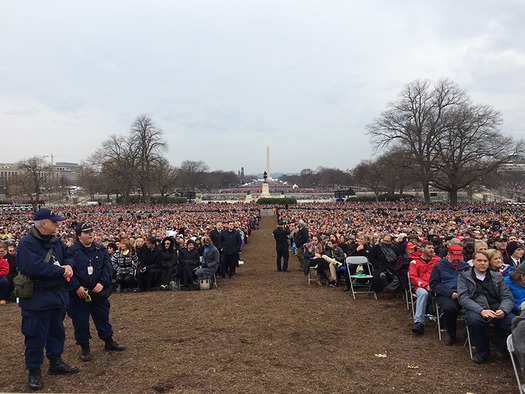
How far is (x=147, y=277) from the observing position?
919 cm

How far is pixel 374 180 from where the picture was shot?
61.7 metres

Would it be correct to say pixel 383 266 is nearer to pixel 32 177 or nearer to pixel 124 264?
pixel 124 264

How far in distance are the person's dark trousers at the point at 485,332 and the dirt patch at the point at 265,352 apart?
0.60 feet

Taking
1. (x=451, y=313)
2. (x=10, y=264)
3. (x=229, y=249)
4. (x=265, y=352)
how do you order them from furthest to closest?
(x=229, y=249)
(x=10, y=264)
(x=451, y=313)
(x=265, y=352)

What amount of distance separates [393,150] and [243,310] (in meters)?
40.5

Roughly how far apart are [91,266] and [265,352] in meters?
2.43

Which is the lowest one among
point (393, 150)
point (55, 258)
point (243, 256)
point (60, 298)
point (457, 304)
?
point (243, 256)

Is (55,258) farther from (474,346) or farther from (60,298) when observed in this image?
(474,346)

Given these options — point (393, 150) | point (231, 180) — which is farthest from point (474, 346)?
point (231, 180)

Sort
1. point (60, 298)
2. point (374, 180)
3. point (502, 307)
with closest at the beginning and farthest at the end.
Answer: point (60, 298) → point (502, 307) → point (374, 180)

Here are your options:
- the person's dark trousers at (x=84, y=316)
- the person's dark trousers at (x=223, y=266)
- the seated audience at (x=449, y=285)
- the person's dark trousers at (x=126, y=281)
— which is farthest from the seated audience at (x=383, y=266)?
the person's dark trousers at (x=126, y=281)

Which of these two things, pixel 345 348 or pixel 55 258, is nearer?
pixel 55 258

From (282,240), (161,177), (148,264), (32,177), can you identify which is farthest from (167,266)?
(32,177)

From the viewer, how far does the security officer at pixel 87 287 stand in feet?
15.7
